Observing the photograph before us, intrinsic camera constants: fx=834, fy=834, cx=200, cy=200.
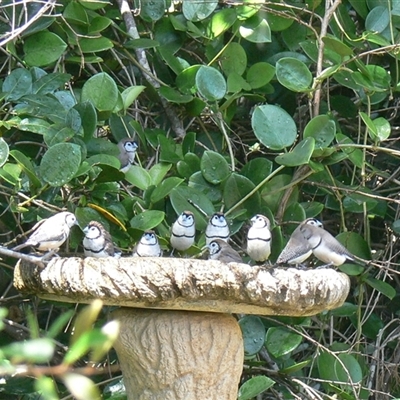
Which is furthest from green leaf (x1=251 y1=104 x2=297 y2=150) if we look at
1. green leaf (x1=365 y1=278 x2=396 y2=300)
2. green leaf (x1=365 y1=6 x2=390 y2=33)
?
green leaf (x1=365 y1=278 x2=396 y2=300)

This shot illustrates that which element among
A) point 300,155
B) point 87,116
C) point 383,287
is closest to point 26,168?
point 87,116

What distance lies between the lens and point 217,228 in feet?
8.89

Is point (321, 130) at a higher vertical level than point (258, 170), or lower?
higher

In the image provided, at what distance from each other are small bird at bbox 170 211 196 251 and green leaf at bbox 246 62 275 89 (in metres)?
0.72

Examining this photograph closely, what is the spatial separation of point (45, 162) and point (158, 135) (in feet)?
2.56

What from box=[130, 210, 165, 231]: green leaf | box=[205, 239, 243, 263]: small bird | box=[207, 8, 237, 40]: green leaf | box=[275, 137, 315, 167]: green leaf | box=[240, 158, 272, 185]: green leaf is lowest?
box=[240, 158, 272, 185]: green leaf

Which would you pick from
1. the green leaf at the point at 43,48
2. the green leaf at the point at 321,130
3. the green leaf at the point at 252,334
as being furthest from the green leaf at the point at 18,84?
the green leaf at the point at 252,334

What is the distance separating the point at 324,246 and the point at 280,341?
461 millimetres

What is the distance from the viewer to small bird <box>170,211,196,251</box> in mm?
2689

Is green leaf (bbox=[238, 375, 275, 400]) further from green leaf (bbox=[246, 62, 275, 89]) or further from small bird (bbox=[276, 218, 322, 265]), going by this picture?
green leaf (bbox=[246, 62, 275, 89])

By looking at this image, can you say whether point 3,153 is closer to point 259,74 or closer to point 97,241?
point 97,241

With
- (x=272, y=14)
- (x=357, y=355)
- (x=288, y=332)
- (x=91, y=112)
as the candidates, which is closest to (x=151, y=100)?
(x=272, y=14)

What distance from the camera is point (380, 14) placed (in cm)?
322

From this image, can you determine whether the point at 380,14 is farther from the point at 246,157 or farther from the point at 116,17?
the point at 116,17
